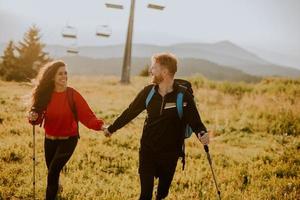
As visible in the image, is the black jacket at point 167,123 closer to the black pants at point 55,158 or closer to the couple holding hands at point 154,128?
the couple holding hands at point 154,128

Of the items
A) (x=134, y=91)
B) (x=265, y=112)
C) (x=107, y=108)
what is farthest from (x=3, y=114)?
(x=134, y=91)

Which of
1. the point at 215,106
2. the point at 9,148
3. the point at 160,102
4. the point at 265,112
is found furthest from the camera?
the point at 215,106

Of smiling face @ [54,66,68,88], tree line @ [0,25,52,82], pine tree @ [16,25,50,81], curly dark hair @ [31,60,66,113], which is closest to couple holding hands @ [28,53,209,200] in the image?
curly dark hair @ [31,60,66,113]

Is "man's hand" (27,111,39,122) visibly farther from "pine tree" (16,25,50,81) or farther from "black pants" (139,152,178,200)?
"pine tree" (16,25,50,81)

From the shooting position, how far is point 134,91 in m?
27.4

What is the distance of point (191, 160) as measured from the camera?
34.8 ft

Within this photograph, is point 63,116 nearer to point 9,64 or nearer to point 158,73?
point 158,73

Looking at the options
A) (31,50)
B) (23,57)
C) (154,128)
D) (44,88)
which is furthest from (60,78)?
(31,50)

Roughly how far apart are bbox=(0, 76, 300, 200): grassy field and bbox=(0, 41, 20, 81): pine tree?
23433mm

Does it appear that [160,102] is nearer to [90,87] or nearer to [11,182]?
[11,182]

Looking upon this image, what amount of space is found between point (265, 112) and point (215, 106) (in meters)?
3.41

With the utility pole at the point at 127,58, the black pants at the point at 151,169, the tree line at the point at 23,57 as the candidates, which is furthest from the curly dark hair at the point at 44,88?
the tree line at the point at 23,57

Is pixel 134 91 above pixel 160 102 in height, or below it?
below

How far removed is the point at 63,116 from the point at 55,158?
67 cm
